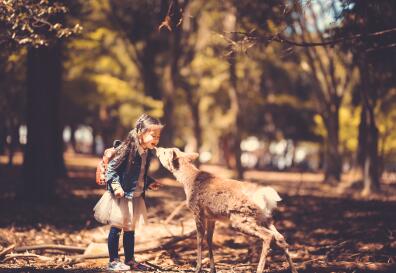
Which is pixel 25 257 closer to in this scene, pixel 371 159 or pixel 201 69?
pixel 371 159

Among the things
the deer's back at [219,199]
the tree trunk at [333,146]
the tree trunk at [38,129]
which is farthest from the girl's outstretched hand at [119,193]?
the tree trunk at [333,146]

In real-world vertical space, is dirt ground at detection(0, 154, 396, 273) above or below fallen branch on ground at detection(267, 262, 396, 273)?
below

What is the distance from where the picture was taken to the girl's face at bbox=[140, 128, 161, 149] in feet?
18.2

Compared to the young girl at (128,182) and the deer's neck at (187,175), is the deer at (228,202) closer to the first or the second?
the deer's neck at (187,175)

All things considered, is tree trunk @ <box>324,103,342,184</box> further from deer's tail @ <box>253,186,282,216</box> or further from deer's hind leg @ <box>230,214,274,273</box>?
deer's hind leg @ <box>230,214,274,273</box>

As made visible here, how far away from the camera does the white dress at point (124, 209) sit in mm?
5602

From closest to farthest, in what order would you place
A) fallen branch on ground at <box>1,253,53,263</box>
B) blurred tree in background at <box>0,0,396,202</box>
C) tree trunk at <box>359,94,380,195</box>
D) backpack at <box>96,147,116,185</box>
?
backpack at <box>96,147,116,185</box>
fallen branch on ground at <box>1,253,53,263</box>
blurred tree in background at <box>0,0,396,202</box>
tree trunk at <box>359,94,380,195</box>

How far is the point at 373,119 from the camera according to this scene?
15.9 meters

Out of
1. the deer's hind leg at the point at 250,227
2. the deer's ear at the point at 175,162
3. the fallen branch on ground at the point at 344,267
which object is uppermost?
the deer's ear at the point at 175,162

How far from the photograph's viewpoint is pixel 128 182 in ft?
18.6

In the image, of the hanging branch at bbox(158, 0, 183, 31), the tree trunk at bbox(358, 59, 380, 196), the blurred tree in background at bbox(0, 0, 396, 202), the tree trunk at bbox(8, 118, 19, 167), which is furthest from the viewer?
the tree trunk at bbox(8, 118, 19, 167)

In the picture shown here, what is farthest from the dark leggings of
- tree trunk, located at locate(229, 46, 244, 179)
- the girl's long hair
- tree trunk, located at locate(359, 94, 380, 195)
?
tree trunk, located at locate(229, 46, 244, 179)

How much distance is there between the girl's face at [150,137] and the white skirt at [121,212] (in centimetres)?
66

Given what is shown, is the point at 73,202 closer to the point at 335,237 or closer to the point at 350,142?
the point at 335,237
